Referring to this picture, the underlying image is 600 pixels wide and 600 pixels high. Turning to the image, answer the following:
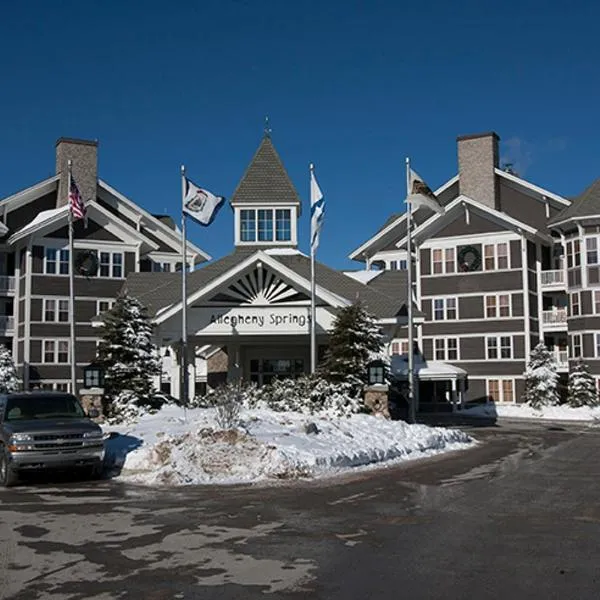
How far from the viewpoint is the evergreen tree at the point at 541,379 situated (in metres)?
44.6

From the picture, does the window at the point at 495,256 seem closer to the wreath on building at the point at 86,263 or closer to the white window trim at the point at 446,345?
the white window trim at the point at 446,345

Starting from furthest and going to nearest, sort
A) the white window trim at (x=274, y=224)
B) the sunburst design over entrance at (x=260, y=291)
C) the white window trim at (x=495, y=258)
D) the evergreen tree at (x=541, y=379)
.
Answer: the white window trim at (x=495, y=258)
the evergreen tree at (x=541, y=379)
the white window trim at (x=274, y=224)
the sunburst design over entrance at (x=260, y=291)

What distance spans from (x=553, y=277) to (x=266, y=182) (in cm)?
2154

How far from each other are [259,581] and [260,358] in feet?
90.3

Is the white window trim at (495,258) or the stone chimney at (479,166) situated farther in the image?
the stone chimney at (479,166)

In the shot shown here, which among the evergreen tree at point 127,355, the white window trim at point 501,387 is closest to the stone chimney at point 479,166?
the white window trim at point 501,387

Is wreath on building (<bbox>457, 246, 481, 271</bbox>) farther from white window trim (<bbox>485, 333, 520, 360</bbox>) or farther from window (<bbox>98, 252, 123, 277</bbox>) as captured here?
window (<bbox>98, 252, 123, 277</bbox>)

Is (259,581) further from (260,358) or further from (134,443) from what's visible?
(260,358)

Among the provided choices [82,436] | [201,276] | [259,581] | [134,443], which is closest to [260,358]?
→ [201,276]

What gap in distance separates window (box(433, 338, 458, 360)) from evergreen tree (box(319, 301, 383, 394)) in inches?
966

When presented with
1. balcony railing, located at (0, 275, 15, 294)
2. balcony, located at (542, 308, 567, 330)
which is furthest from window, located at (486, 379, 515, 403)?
balcony railing, located at (0, 275, 15, 294)

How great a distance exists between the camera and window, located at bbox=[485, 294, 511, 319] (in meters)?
48.3

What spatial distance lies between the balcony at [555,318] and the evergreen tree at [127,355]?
30567 millimetres

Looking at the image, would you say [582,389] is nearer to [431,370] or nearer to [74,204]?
[431,370]
